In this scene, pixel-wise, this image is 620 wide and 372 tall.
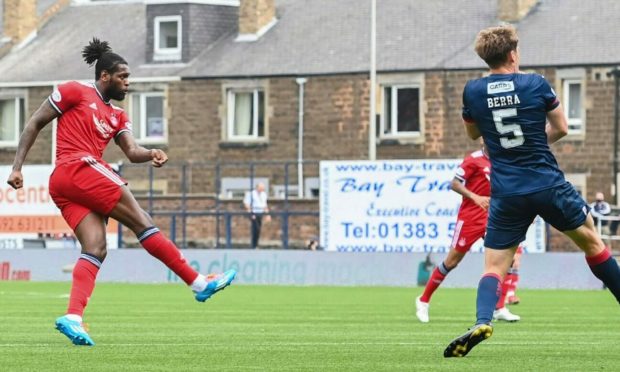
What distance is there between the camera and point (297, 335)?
49.0 ft

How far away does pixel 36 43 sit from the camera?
6256 centimetres

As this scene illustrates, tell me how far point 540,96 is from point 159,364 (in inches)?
122

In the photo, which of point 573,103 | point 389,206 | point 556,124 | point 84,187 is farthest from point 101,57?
point 573,103

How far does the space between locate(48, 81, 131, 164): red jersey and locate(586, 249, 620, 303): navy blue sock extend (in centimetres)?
400

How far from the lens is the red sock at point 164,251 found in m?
13.6

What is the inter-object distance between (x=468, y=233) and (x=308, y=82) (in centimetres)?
3656

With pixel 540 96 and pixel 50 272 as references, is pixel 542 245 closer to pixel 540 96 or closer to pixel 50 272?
pixel 50 272

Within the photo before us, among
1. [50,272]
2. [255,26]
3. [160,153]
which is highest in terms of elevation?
[255,26]

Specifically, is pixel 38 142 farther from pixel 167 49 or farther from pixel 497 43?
pixel 497 43

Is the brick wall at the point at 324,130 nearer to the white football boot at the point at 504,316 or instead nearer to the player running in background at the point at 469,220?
the player running in background at the point at 469,220

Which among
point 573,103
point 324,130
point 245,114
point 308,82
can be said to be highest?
point 308,82

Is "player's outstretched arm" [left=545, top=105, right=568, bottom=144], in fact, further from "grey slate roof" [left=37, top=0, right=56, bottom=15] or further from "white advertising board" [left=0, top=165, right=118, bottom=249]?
"grey slate roof" [left=37, top=0, right=56, bottom=15]

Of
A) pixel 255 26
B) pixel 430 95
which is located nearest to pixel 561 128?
pixel 430 95

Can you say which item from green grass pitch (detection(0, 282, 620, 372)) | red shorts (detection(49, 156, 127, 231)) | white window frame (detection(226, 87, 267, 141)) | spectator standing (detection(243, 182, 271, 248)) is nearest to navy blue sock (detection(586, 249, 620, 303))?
green grass pitch (detection(0, 282, 620, 372))
